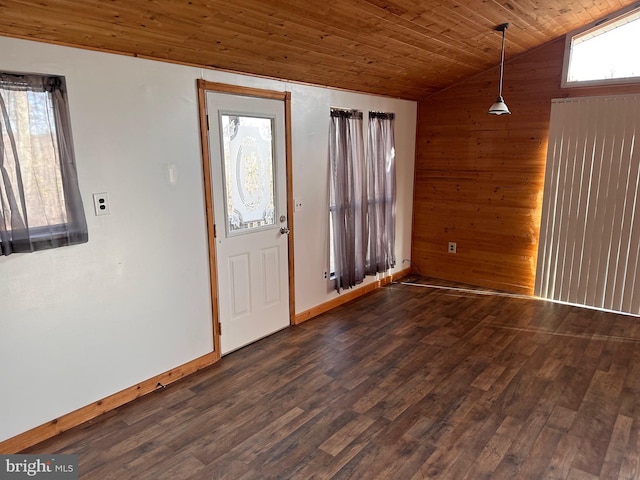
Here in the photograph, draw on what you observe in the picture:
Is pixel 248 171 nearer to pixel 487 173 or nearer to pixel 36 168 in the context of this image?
pixel 36 168

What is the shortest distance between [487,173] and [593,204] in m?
1.13

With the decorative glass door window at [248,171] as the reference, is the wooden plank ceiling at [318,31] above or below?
above

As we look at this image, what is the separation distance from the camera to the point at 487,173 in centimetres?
490

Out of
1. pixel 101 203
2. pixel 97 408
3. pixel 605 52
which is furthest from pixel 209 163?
pixel 605 52

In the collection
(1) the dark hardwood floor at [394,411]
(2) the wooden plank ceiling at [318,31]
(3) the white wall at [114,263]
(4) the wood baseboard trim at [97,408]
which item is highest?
(2) the wooden plank ceiling at [318,31]

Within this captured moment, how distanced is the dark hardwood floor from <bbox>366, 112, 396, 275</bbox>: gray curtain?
118 centimetres

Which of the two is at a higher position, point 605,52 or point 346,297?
point 605,52

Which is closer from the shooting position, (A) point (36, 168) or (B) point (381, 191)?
(A) point (36, 168)

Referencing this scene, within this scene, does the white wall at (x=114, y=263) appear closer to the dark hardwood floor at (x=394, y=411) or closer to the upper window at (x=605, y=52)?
the dark hardwood floor at (x=394, y=411)

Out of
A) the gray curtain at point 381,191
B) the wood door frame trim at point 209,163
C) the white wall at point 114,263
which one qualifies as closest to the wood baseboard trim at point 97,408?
the white wall at point 114,263

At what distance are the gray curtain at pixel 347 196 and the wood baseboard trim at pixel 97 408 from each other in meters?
1.72

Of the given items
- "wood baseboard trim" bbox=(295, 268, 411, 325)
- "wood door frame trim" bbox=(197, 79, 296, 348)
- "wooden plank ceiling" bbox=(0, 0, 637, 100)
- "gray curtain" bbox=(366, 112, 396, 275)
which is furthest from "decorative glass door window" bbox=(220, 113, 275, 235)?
"gray curtain" bbox=(366, 112, 396, 275)

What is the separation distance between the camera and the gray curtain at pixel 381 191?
183 inches

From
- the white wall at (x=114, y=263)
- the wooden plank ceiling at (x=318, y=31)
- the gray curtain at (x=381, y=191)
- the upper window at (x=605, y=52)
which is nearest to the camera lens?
the wooden plank ceiling at (x=318, y=31)
